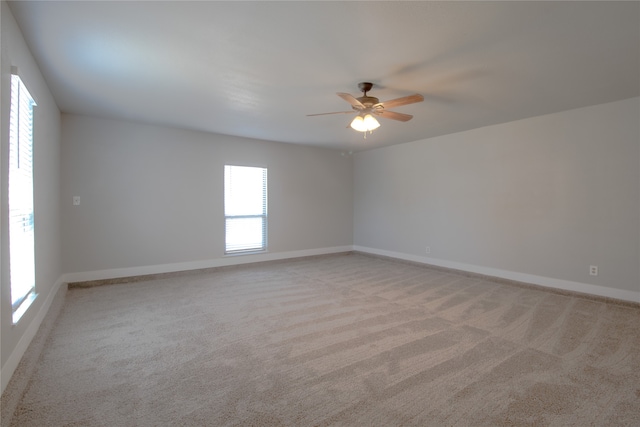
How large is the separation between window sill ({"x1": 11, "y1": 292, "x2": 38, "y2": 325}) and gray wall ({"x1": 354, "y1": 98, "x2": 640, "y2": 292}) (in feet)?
18.0

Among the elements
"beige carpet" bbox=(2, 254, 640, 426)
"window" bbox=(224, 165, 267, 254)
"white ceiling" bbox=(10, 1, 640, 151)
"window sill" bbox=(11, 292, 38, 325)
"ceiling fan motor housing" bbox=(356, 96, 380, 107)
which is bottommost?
"beige carpet" bbox=(2, 254, 640, 426)

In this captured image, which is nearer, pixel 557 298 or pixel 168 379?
pixel 168 379

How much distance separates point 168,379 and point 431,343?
208cm

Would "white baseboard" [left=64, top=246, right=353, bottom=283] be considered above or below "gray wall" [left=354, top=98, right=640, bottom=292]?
below

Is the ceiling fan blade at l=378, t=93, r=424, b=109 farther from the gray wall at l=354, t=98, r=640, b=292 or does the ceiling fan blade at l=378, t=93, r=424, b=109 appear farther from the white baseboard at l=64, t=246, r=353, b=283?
the white baseboard at l=64, t=246, r=353, b=283


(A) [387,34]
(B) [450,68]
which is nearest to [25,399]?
(A) [387,34]

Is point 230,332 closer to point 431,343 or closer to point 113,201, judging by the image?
point 431,343

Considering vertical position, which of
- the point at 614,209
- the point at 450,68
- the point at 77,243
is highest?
the point at 450,68

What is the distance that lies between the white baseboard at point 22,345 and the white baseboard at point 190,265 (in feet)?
3.43

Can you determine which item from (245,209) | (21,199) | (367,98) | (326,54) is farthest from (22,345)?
(245,209)

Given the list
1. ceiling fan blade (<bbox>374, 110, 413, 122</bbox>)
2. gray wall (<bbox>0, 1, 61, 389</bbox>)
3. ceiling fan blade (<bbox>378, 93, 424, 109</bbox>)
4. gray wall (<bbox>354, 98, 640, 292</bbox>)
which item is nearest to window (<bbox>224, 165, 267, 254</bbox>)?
gray wall (<bbox>0, 1, 61, 389</bbox>)

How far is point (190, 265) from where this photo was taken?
5.32 metres

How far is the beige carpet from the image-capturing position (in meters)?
1.83

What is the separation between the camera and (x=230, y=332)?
2.95m
